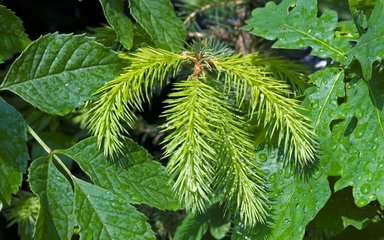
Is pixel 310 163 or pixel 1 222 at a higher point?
pixel 310 163

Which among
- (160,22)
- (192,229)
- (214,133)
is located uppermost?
(160,22)

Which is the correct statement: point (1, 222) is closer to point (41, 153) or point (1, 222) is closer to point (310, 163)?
point (41, 153)

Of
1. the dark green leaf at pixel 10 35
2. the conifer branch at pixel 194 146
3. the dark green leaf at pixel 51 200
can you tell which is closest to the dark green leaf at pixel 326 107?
the conifer branch at pixel 194 146

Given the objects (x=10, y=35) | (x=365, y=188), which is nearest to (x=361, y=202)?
(x=365, y=188)

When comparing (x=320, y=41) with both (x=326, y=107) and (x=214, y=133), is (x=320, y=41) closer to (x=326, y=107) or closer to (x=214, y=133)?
(x=326, y=107)

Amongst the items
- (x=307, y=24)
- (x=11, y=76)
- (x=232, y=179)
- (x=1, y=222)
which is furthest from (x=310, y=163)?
(x=1, y=222)

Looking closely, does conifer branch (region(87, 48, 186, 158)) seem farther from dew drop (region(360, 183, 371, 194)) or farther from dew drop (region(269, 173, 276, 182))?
dew drop (region(360, 183, 371, 194))
